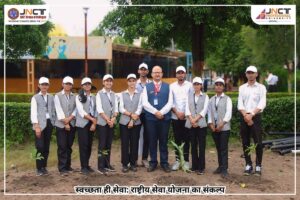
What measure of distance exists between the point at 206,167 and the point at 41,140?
321cm

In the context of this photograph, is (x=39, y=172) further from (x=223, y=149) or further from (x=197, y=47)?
(x=197, y=47)

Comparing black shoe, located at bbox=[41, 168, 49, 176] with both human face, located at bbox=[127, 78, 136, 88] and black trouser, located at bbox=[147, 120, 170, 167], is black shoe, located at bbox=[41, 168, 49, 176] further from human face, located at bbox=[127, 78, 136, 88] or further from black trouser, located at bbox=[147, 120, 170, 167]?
human face, located at bbox=[127, 78, 136, 88]

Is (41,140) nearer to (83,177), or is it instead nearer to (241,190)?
(83,177)

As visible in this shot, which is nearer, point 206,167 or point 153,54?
point 206,167

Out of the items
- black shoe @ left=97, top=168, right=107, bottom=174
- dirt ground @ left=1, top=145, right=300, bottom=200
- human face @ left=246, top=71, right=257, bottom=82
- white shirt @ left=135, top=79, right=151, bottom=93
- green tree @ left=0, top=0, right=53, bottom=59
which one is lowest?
dirt ground @ left=1, top=145, right=300, bottom=200

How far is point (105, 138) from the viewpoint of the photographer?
28.1 ft

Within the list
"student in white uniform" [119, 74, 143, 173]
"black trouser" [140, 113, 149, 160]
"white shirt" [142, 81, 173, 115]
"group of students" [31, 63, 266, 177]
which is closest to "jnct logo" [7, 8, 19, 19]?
"group of students" [31, 63, 266, 177]

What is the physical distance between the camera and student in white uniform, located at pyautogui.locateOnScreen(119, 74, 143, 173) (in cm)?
859

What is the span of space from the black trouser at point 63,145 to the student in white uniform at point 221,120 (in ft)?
8.40

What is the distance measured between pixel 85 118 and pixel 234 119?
4.67 metres

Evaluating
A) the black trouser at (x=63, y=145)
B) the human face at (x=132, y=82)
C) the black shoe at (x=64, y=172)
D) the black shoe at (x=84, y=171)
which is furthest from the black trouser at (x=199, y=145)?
the black shoe at (x=64, y=172)

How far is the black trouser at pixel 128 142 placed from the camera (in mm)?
8672

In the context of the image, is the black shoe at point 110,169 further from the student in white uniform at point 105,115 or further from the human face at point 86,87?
the human face at point 86,87

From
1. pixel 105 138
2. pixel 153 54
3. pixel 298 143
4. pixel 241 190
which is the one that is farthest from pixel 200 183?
pixel 153 54
